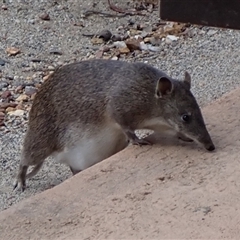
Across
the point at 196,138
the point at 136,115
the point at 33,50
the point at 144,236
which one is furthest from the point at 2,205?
the point at 33,50

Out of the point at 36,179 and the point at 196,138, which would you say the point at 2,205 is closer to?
the point at 36,179

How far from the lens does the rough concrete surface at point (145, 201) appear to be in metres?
3.84

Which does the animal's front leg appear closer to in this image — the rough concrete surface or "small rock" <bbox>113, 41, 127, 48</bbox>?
the rough concrete surface

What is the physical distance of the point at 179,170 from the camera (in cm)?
449

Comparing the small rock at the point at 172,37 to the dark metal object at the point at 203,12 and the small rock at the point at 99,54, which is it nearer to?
the small rock at the point at 99,54

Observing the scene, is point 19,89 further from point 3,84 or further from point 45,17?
point 45,17

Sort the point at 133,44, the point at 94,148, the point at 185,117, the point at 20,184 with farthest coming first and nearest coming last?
the point at 133,44 < the point at 20,184 < the point at 94,148 < the point at 185,117

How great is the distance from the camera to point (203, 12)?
4699 mm

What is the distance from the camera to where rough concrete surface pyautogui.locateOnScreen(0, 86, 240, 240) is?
3838mm

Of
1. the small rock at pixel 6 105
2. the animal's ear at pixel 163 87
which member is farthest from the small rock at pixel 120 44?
the animal's ear at pixel 163 87

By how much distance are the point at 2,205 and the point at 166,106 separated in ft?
4.32

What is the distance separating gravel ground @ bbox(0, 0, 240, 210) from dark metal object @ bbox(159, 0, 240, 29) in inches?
69.9

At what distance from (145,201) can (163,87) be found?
1219 millimetres

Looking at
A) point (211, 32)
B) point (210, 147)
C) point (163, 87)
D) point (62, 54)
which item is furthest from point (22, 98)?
point (210, 147)
